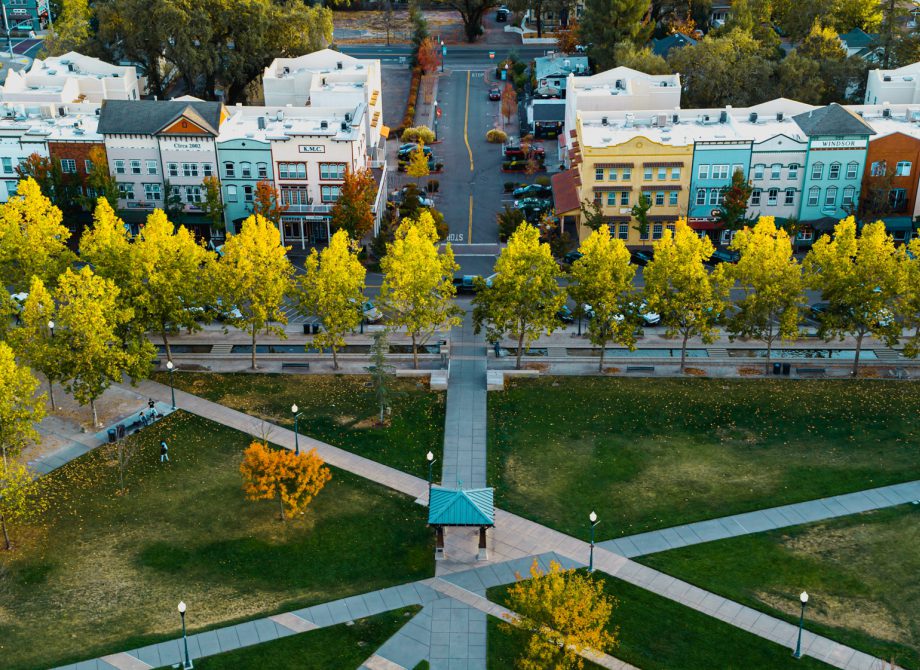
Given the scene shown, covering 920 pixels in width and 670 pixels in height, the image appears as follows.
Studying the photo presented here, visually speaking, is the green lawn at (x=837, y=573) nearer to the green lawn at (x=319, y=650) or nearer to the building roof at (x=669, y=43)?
the green lawn at (x=319, y=650)

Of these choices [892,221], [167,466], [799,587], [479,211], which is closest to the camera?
[799,587]

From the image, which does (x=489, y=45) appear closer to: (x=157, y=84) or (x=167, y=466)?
(x=157, y=84)

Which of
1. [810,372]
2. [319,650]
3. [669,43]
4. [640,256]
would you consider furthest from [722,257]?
[319,650]

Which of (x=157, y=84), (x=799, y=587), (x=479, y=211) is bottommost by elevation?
(x=799, y=587)

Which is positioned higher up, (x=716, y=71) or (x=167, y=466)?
(x=716, y=71)

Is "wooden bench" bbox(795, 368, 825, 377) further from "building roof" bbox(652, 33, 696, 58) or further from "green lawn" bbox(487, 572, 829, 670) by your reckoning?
"building roof" bbox(652, 33, 696, 58)

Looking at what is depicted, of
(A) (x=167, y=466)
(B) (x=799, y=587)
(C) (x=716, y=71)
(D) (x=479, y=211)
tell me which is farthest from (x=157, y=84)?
(B) (x=799, y=587)
